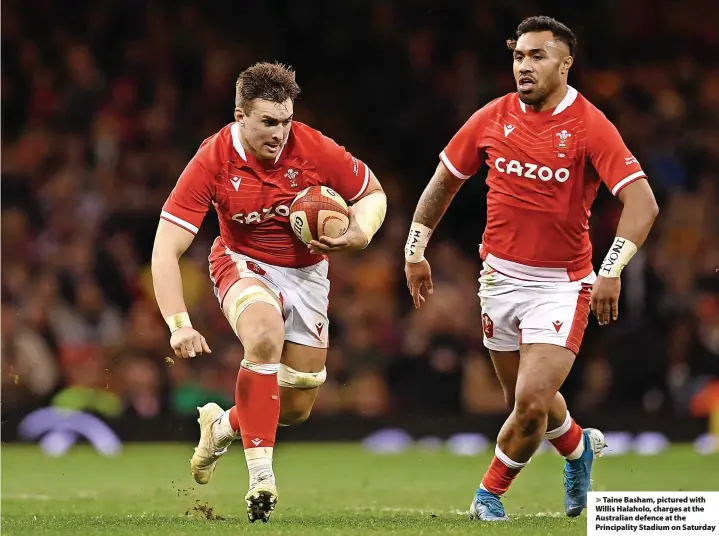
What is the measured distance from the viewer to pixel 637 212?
23.6 ft

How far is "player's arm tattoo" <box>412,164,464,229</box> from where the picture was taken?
7.82 m

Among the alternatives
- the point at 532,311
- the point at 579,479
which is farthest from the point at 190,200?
the point at 579,479

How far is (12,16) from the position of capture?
58.7 feet

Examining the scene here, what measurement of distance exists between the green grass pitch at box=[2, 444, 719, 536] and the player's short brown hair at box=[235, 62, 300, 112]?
2.26 m

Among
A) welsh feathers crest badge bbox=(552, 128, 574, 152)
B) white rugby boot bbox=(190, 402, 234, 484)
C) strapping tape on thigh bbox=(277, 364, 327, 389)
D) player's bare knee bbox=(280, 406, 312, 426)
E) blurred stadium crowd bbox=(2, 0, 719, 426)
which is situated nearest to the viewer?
welsh feathers crest badge bbox=(552, 128, 574, 152)

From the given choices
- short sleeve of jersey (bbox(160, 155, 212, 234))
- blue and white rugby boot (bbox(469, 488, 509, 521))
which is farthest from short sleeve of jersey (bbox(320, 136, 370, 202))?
blue and white rugby boot (bbox(469, 488, 509, 521))

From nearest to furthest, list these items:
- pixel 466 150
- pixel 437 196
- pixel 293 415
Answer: pixel 466 150 < pixel 437 196 < pixel 293 415

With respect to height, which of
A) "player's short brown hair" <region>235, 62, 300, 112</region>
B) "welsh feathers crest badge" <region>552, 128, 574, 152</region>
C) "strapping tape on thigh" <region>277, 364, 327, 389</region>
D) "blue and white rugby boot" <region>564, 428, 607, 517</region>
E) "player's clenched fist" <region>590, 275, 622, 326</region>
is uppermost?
"player's short brown hair" <region>235, 62, 300, 112</region>

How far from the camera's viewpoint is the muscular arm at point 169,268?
7301mm

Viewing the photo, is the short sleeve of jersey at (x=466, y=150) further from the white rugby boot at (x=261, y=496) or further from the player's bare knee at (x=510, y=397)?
the white rugby boot at (x=261, y=496)

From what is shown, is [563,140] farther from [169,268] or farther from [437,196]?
[169,268]

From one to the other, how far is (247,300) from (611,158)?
210 centimetres

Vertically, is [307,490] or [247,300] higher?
[247,300]

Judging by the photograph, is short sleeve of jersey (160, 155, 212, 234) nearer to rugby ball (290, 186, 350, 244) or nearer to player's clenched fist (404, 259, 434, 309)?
rugby ball (290, 186, 350, 244)
